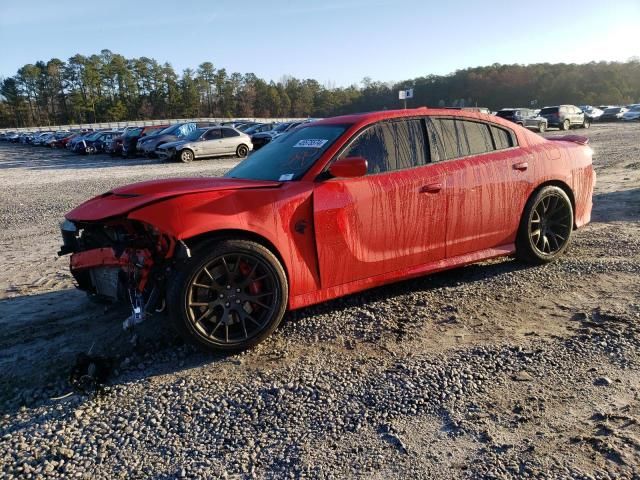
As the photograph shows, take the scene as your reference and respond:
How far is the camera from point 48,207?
10438 mm

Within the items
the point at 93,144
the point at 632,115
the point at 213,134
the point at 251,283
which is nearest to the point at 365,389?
the point at 251,283

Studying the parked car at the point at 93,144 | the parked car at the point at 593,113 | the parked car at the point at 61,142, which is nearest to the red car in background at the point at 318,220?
the parked car at the point at 93,144

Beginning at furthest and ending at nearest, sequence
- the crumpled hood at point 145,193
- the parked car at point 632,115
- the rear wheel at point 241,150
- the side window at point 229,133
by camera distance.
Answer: the parked car at point 632,115 → the rear wheel at point 241,150 → the side window at point 229,133 → the crumpled hood at point 145,193

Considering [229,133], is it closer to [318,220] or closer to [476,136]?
[476,136]

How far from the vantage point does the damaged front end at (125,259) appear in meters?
3.31

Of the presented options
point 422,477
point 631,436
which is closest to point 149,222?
point 422,477

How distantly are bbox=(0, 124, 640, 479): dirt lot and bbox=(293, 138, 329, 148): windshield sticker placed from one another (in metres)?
1.31

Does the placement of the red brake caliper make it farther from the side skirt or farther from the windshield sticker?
the windshield sticker

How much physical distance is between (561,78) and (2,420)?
106023mm

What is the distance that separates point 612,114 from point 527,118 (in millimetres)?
Answer: 20686

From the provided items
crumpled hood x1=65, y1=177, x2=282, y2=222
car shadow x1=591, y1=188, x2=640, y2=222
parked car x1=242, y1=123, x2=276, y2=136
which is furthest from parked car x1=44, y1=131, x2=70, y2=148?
crumpled hood x1=65, y1=177, x2=282, y2=222

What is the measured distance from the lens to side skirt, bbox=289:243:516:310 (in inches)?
145

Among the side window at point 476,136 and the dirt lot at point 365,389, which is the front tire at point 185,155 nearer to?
the dirt lot at point 365,389

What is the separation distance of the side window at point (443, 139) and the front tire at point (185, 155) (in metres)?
19.0
